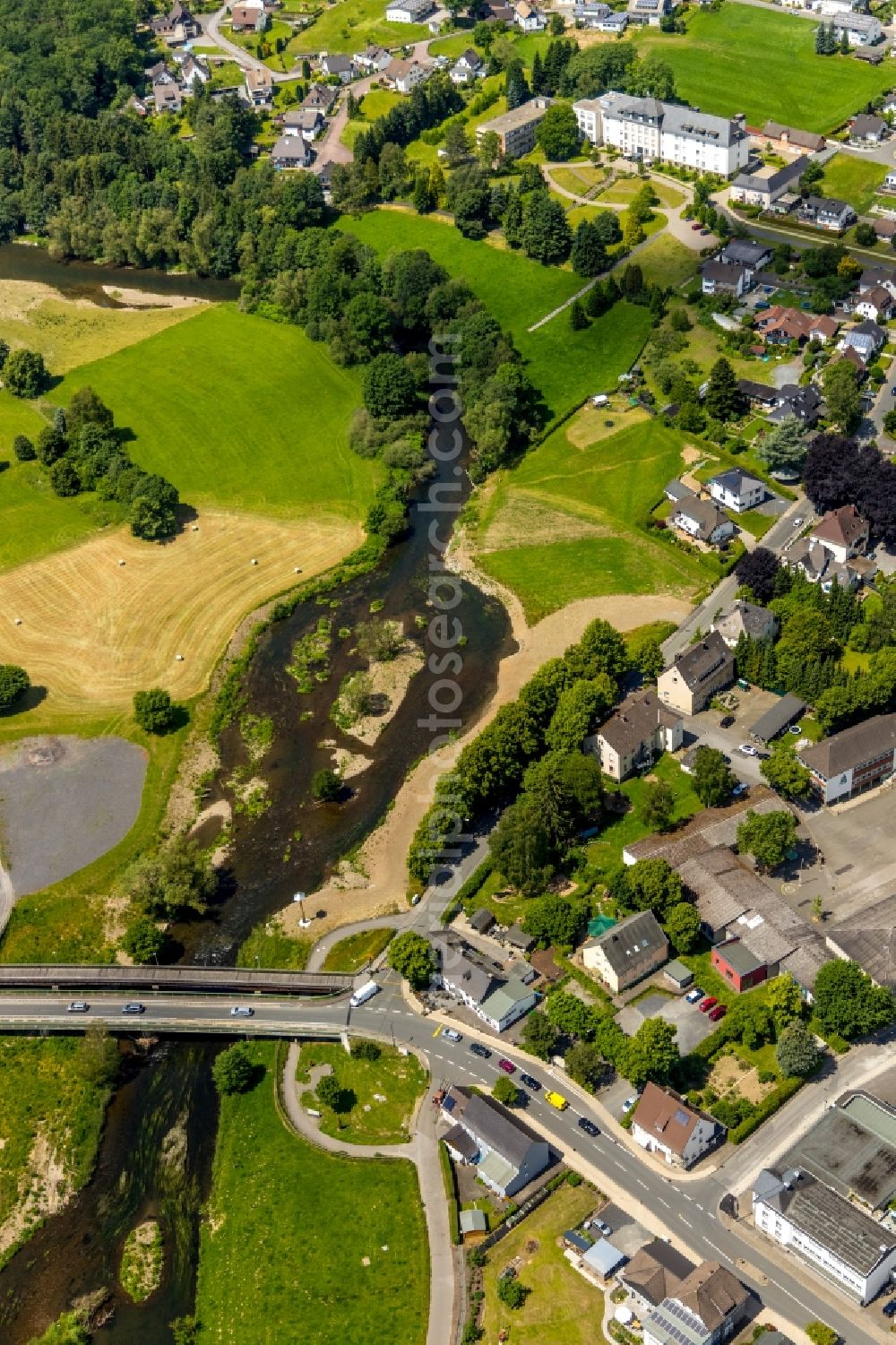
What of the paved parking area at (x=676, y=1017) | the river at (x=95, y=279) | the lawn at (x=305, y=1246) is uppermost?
the river at (x=95, y=279)

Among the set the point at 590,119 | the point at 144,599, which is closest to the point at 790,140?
the point at 590,119

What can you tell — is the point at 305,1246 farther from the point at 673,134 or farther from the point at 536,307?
the point at 673,134

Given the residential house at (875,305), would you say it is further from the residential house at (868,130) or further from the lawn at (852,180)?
the residential house at (868,130)

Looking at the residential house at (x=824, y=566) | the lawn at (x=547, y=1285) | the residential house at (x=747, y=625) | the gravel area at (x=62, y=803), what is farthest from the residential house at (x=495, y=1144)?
the residential house at (x=824, y=566)

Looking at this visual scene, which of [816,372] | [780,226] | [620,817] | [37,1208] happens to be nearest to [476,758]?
[620,817]

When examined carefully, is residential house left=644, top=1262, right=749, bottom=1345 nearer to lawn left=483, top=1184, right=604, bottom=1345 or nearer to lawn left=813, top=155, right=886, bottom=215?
lawn left=483, top=1184, right=604, bottom=1345

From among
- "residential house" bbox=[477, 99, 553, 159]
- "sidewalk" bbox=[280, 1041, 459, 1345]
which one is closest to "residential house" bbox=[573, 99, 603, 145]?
"residential house" bbox=[477, 99, 553, 159]

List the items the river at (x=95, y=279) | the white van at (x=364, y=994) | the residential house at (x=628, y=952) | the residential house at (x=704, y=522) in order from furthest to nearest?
1. the river at (x=95, y=279)
2. the residential house at (x=704, y=522)
3. the white van at (x=364, y=994)
4. the residential house at (x=628, y=952)
